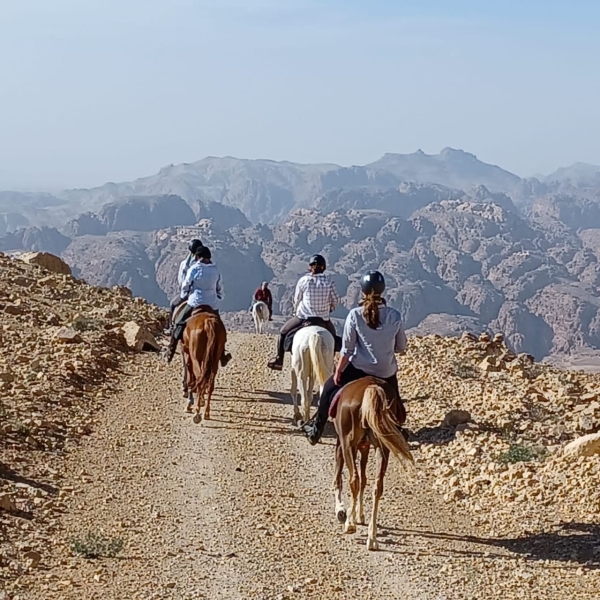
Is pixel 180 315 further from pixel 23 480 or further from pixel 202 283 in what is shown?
pixel 23 480

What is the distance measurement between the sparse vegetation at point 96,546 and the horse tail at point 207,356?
5987mm

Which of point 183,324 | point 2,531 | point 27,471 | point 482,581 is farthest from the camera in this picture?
point 183,324

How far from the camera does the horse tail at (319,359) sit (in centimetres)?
1473

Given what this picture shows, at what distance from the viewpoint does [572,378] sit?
65.2 ft

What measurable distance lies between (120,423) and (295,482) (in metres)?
4.39

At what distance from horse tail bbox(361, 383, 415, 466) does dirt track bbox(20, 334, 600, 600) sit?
1.23 meters

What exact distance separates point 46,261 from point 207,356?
24381mm

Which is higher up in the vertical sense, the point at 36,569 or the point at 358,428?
the point at 358,428

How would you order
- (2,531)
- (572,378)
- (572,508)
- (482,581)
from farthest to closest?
(572,378) < (572,508) < (2,531) < (482,581)

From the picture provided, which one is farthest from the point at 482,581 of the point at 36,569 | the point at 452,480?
the point at 36,569

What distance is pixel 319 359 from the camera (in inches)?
582

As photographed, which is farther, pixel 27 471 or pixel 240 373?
pixel 240 373

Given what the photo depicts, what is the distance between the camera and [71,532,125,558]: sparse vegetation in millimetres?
9305

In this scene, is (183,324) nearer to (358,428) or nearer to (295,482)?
(295,482)
